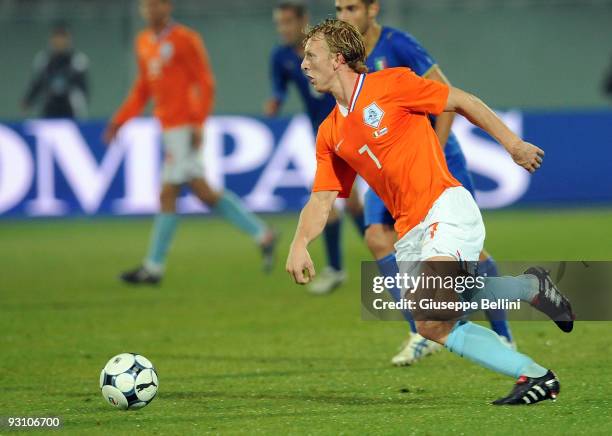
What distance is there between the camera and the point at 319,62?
5.67 m

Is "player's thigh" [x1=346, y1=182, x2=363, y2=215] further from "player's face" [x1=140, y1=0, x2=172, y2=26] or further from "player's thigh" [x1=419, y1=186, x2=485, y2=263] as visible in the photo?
"player's thigh" [x1=419, y1=186, x2=485, y2=263]

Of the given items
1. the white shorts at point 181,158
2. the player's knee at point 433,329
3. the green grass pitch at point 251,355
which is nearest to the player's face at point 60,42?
the green grass pitch at point 251,355

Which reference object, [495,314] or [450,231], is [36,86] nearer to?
[495,314]

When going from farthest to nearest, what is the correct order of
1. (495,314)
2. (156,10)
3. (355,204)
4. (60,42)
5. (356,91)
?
1. (60,42)
2. (156,10)
3. (355,204)
4. (495,314)
5. (356,91)

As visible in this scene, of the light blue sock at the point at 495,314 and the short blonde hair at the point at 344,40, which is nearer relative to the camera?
the short blonde hair at the point at 344,40

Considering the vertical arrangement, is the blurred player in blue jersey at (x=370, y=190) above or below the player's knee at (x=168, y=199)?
above

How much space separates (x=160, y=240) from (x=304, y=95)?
1.90 metres

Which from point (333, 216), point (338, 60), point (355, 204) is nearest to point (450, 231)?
point (338, 60)

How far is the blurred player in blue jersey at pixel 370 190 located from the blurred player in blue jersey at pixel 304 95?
8.68 ft

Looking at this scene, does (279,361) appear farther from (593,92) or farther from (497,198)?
(593,92)

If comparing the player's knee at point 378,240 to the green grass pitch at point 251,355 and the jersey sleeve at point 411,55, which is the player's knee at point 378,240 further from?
the jersey sleeve at point 411,55

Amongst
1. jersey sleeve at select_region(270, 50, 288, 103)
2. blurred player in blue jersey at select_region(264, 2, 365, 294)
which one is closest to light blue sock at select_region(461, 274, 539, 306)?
blurred player in blue jersey at select_region(264, 2, 365, 294)

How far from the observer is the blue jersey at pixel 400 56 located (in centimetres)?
688

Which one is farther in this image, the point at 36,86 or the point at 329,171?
the point at 36,86
